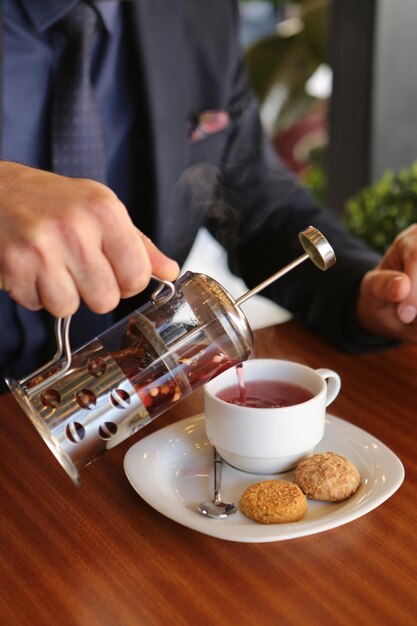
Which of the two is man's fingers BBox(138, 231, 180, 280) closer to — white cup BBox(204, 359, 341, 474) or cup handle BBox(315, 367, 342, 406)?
white cup BBox(204, 359, 341, 474)

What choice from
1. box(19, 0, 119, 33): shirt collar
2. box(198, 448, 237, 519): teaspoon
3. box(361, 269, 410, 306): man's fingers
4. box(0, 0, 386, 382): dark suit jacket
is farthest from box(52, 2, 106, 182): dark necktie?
box(198, 448, 237, 519): teaspoon

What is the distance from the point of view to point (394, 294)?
1276mm

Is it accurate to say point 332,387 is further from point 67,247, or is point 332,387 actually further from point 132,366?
point 67,247

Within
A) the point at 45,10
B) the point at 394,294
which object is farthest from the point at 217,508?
the point at 45,10

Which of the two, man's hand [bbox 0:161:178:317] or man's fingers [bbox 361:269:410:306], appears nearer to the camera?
man's hand [bbox 0:161:178:317]

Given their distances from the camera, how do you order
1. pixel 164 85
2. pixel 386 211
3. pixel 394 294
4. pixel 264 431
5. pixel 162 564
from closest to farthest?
pixel 162 564, pixel 264 431, pixel 394 294, pixel 164 85, pixel 386 211

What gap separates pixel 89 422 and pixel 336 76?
2155mm

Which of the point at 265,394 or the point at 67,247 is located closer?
the point at 67,247

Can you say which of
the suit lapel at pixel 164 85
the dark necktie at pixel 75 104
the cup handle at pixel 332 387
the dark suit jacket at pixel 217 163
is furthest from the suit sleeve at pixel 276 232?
the dark necktie at pixel 75 104

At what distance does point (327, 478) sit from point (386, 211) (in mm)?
1140

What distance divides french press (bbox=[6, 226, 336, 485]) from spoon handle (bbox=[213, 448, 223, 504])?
0.13 m

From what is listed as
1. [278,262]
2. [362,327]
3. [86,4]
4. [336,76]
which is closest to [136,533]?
[362,327]

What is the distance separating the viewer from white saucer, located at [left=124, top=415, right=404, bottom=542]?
33.9 inches

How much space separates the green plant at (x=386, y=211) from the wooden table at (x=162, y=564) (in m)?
0.96
